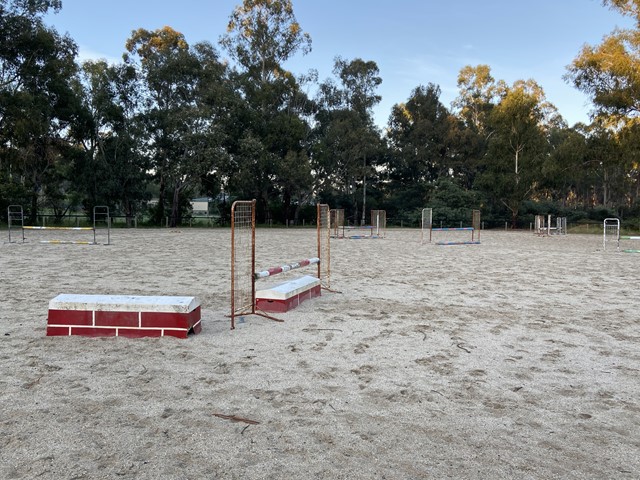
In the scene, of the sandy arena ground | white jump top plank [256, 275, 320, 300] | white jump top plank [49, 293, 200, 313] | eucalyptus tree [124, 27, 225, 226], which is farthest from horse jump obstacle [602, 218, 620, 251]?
eucalyptus tree [124, 27, 225, 226]

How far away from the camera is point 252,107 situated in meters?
42.6

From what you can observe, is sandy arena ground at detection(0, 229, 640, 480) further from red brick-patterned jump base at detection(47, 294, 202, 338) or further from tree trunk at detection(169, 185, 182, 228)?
tree trunk at detection(169, 185, 182, 228)

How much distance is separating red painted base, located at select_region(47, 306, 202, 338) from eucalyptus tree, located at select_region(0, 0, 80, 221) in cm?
2972

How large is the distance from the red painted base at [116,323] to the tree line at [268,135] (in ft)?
97.7

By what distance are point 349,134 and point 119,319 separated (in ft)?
138

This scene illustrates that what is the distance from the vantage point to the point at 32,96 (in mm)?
31062

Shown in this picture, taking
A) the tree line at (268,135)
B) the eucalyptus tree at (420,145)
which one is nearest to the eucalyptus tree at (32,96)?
the tree line at (268,135)

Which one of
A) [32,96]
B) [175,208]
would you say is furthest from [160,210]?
[32,96]

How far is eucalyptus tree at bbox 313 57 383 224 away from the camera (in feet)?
152

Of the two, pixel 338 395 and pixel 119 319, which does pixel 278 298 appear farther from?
pixel 338 395

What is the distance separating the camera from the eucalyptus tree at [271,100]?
134 ft

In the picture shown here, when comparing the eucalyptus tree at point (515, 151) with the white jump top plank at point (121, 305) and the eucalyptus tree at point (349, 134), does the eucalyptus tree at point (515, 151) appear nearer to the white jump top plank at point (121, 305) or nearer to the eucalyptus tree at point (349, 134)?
the eucalyptus tree at point (349, 134)

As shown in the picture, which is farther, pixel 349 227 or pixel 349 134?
pixel 349 134

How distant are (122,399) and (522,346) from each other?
162 inches
